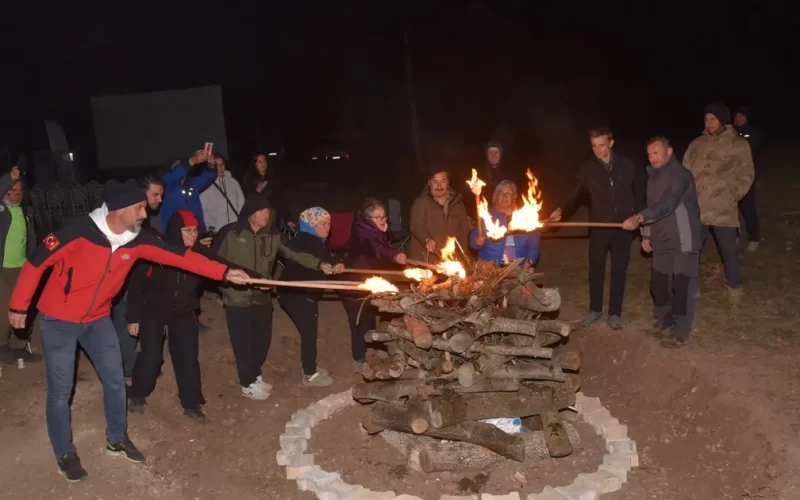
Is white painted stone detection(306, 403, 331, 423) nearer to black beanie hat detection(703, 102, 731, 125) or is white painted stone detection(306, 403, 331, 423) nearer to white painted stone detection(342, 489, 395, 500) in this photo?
white painted stone detection(342, 489, 395, 500)

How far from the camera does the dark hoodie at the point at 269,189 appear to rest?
411 inches

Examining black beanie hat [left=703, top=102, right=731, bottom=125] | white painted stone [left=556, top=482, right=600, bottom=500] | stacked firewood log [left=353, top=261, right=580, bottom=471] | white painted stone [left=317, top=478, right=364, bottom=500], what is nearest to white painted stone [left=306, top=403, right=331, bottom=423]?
stacked firewood log [left=353, top=261, right=580, bottom=471]

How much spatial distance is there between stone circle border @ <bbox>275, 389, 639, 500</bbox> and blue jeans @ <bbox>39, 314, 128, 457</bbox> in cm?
162

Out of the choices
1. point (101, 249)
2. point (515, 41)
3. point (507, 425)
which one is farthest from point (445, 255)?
point (515, 41)

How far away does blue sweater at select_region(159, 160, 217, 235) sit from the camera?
29.8 feet

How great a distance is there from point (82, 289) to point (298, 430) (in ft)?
8.21

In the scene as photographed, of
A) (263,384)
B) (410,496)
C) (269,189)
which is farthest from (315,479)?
(269,189)

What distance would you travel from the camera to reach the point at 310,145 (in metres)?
30.0

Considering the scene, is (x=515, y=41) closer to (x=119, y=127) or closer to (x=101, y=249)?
(x=119, y=127)

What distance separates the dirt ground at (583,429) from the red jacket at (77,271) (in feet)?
5.23

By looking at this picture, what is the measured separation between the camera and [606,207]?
841cm

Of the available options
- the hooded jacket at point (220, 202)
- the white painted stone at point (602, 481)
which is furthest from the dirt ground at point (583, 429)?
the hooded jacket at point (220, 202)

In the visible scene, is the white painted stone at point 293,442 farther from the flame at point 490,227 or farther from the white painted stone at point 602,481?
the flame at point 490,227

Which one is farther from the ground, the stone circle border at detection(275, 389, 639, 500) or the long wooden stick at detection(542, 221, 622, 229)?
the long wooden stick at detection(542, 221, 622, 229)
